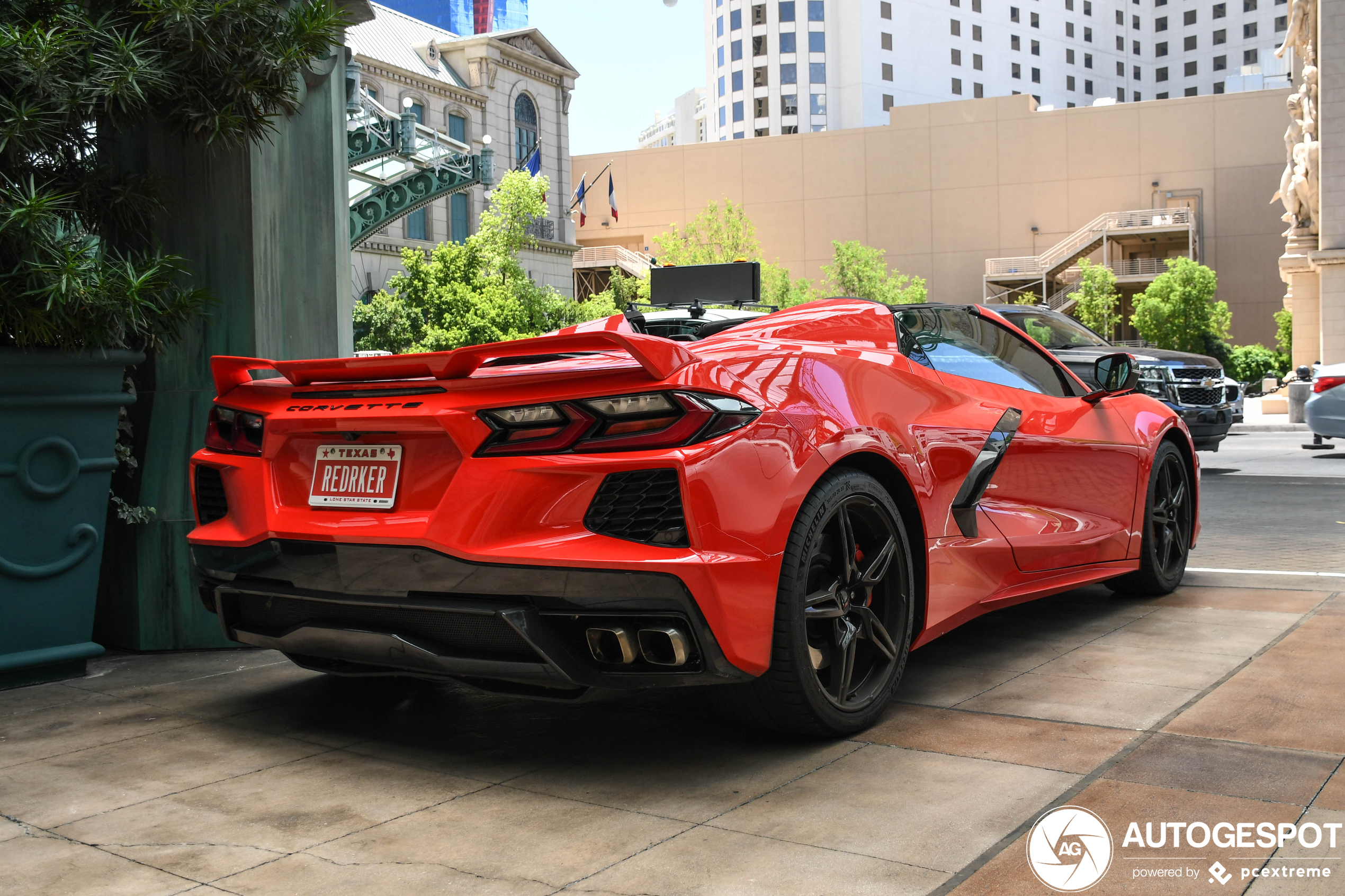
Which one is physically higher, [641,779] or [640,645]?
[640,645]

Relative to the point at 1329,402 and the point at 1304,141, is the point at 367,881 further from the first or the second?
the point at 1304,141

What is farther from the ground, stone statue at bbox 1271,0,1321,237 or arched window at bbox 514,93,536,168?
arched window at bbox 514,93,536,168

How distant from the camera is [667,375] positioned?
114 inches

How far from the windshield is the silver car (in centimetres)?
454

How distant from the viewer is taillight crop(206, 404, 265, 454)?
3492mm

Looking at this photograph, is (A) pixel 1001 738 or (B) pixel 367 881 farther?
(A) pixel 1001 738

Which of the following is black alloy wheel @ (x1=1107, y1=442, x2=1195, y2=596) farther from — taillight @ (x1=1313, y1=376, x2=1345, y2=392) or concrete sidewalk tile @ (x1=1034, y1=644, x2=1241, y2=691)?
taillight @ (x1=1313, y1=376, x2=1345, y2=392)

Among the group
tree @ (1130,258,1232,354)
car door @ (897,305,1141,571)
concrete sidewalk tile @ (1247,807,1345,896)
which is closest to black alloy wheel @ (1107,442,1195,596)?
car door @ (897,305,1141,571)

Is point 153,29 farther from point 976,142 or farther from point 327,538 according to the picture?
point 976,142

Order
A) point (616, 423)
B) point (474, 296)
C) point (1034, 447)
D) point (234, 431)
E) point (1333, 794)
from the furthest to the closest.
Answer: point (474, 296)
point (1034, 447)
point (234, 431)
point (616, 423)
point (1333, 794)

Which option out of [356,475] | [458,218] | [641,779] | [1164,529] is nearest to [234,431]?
[356,475]

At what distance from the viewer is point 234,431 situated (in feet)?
11.7

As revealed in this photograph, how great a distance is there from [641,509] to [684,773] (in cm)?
77

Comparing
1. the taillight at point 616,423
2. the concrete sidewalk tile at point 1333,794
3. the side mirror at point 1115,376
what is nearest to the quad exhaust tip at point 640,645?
the taillight at point 616,423
